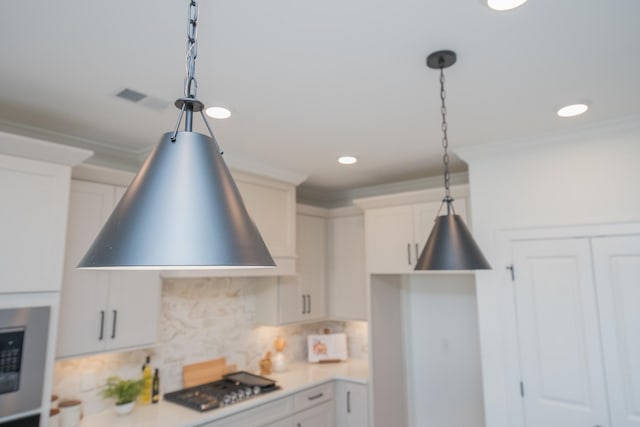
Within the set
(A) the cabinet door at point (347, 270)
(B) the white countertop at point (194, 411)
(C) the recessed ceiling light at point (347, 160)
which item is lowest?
(B) the white countertop at point (194, 411)

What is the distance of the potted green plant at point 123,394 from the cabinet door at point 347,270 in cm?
194

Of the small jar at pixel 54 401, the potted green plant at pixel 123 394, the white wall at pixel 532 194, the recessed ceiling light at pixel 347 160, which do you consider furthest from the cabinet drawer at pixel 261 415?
the recessed ceiling light at pixel 347 160

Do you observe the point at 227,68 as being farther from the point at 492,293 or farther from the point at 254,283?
the point at 254,283

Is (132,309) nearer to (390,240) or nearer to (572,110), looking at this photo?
(390,240)

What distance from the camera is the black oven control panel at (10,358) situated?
1.77 metres

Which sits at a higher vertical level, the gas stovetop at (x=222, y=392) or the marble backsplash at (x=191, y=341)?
the marble backsplash at (x=191, y=341)

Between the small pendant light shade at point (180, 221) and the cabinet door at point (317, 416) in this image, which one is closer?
the small pendant light shade at point (180, 221)

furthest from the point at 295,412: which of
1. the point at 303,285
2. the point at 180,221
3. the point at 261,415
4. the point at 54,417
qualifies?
the point at 180,221

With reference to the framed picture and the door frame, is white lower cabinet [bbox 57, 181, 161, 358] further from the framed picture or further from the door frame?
the door frame

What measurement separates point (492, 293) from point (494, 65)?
1.54m

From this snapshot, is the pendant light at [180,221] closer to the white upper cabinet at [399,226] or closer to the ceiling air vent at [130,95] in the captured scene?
the ceiling air vent at [130,95]

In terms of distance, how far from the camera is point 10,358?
1790 millimetres

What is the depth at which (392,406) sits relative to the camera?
11.3 ft

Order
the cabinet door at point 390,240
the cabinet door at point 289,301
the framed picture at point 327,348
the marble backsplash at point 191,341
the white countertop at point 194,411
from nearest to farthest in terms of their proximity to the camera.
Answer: the white countertop at point 194,411, the marble backsplash at point 191,341, the cabinet door at point 390,240, the cabinet door at point 289,301, the framed picture at point 327,348
